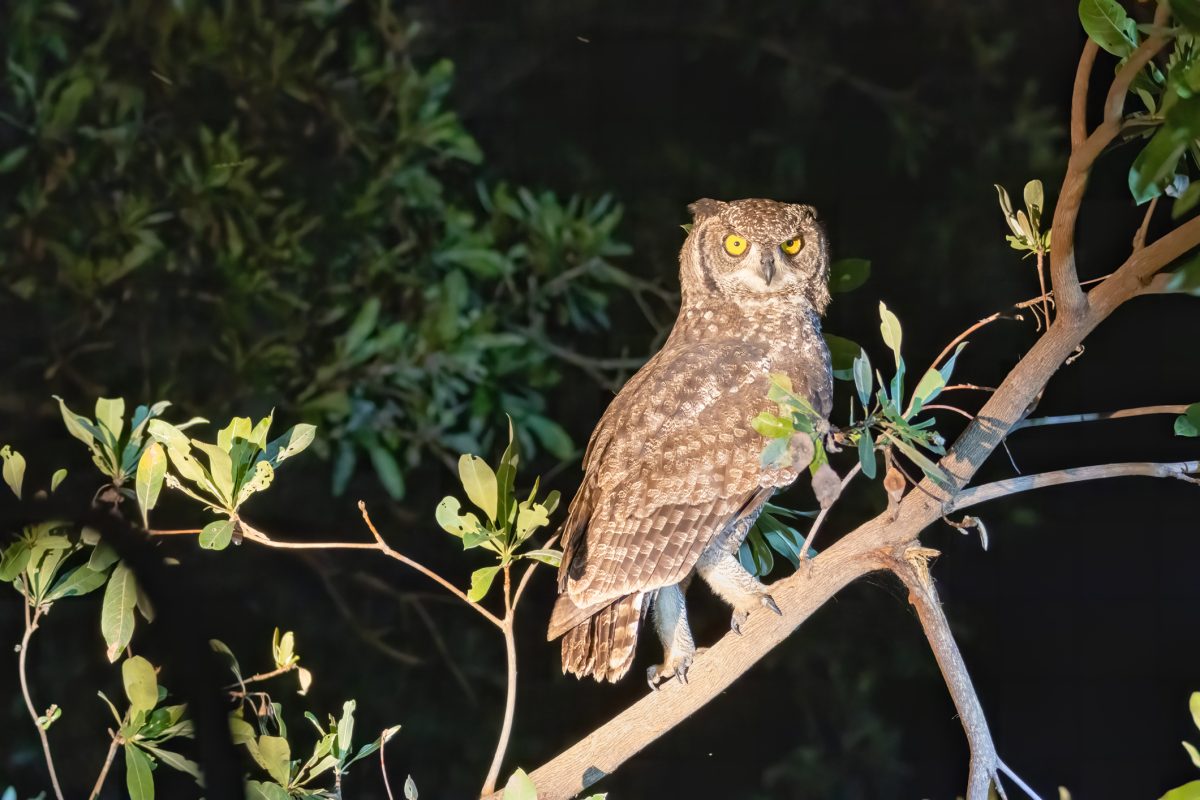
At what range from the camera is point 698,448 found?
3.59 feet

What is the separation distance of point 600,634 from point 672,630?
0.12 m

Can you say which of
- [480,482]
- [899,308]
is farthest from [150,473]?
[899,308]

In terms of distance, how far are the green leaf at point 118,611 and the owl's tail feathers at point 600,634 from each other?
372mm

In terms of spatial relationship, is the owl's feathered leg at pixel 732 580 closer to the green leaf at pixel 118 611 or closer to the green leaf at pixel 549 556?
the green leaf at pixel 549 556

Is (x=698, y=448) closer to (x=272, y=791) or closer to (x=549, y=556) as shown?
(x=549, y=556)

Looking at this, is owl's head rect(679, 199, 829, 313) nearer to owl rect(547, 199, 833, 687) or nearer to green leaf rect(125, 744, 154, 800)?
owl rect(547, 199, 833, 687)

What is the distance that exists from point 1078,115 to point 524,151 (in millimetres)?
834

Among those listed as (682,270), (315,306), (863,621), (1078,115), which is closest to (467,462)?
(682,270)

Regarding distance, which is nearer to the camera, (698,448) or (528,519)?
(528,519)

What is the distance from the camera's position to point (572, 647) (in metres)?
1.10

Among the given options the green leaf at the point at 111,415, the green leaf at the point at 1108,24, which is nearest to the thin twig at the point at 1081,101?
the green leaf at the point at 1108,24

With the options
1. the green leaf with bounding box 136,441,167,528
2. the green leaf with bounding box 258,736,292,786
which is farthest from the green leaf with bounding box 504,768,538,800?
the green leaf with bounding box 136,441,167,528

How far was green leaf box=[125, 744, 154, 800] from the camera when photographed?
104 cm

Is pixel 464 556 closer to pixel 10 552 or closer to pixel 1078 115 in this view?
pixel 10 552
